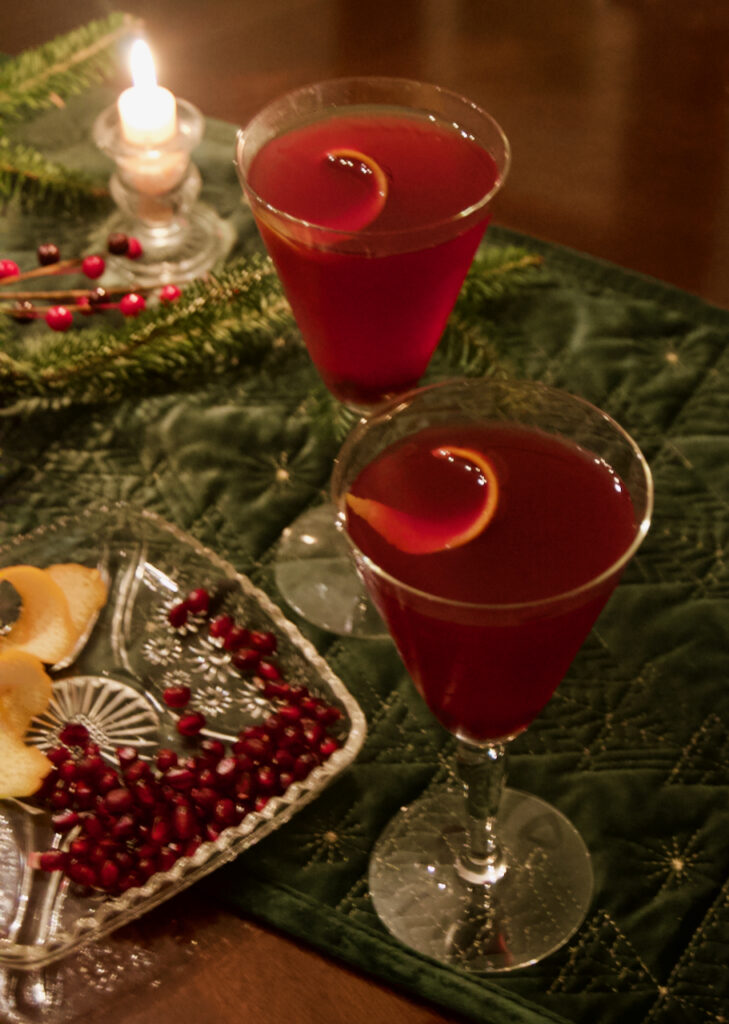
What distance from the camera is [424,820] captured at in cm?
88

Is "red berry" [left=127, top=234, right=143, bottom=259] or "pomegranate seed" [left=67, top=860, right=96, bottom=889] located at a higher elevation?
"red berry" [left=127, top=234, right=143, bottom=259]

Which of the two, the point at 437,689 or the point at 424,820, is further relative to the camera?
the point at 424,820

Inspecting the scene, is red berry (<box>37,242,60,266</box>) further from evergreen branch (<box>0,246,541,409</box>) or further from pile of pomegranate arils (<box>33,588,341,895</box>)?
pile of pomegranate arils (<box>33,588,341,895</box>)

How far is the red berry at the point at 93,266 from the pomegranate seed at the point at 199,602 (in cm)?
46

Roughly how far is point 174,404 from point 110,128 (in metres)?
0.38

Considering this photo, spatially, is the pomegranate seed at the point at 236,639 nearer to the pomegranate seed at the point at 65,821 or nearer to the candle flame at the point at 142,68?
the pomegranate seed at the point at 65,821

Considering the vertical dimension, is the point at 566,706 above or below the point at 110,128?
below

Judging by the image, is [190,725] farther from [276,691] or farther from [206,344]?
[206,344]

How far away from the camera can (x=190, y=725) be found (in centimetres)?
90

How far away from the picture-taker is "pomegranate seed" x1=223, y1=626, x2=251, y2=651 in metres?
0.94

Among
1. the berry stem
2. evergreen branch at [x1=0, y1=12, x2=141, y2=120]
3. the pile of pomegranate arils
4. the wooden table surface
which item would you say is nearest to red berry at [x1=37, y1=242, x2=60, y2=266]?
the berry stem

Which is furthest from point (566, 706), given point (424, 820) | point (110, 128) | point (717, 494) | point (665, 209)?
point (110, 128)

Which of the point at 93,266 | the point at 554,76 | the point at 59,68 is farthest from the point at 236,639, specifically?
the point at 554,76

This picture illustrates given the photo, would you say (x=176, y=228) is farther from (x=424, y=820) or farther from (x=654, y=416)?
(x=424, y=820)
